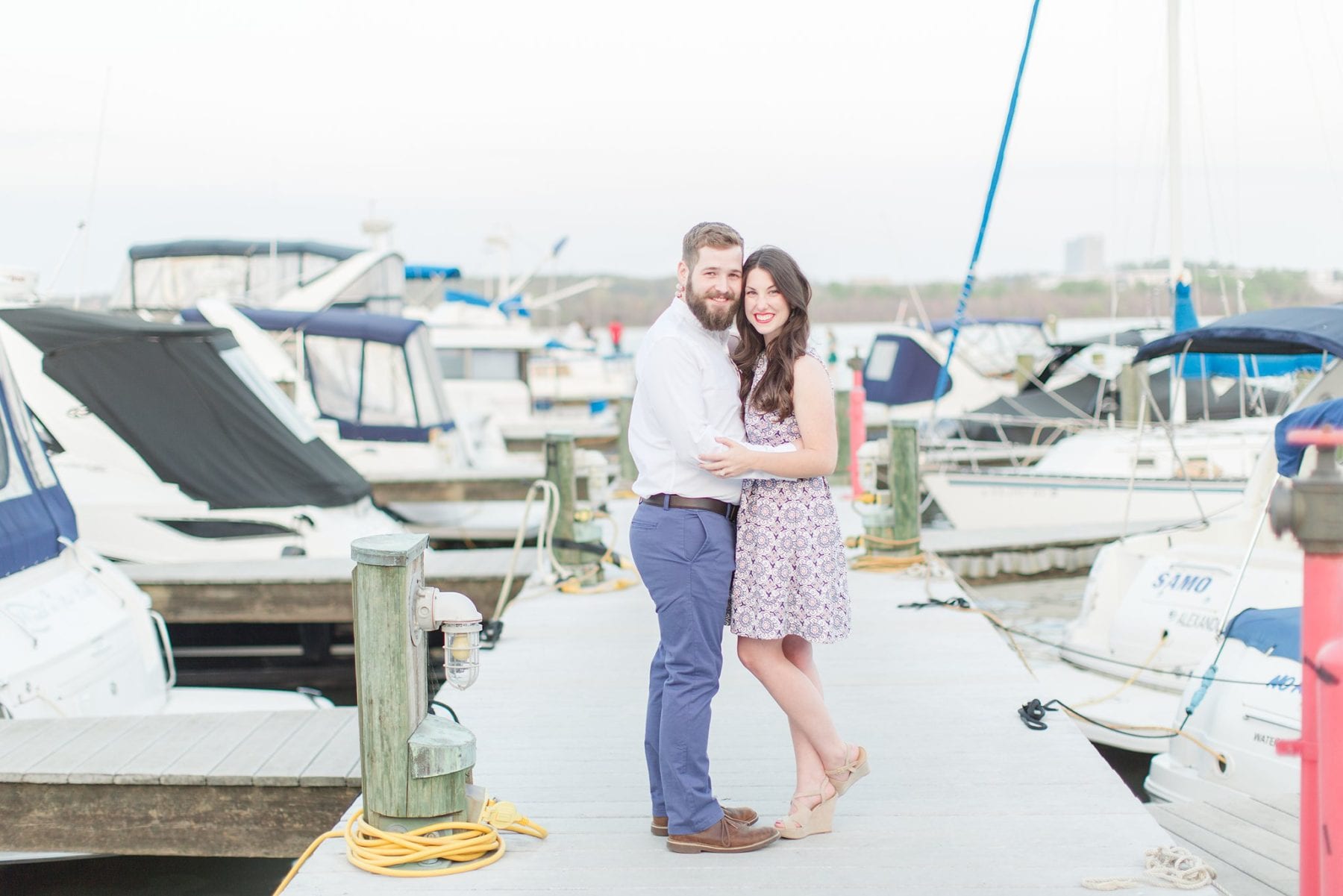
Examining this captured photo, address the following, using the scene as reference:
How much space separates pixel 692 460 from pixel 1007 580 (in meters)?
8.41

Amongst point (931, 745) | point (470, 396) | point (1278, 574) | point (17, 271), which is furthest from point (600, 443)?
point (931, 745)

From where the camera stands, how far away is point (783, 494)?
362cm

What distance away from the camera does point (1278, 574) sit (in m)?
6.47

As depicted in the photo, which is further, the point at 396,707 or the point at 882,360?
the point at 882,360

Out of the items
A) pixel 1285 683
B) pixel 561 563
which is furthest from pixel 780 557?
pixel 561 563

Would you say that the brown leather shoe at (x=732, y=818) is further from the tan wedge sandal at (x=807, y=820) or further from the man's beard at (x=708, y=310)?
the man's beard at (x=708, y=310)

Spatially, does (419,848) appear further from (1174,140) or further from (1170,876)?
(1174,140)

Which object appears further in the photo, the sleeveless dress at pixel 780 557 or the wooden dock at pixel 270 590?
the wooden dock at pixel 270 590

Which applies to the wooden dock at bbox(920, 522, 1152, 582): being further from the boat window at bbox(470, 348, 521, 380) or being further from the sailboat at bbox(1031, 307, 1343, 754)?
the boat window at bbox(470, 348, 521, 380)

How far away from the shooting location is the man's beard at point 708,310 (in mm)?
3494

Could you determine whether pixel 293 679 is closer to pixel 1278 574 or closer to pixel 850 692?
pixel 850 692

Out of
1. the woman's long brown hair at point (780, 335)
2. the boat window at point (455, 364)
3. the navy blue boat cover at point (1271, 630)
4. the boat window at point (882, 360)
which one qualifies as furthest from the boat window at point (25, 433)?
the boat window at point (882, 360)

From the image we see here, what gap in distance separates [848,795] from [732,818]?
2.04ft

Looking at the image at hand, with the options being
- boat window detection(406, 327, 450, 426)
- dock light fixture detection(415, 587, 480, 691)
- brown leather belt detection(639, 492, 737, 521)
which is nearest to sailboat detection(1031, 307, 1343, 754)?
brown leather belt detection(639, 492, 737, 521)
